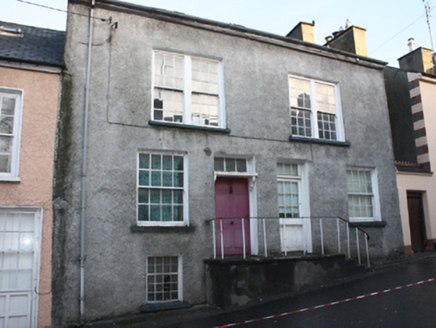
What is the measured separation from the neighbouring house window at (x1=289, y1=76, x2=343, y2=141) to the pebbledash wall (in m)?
6.94

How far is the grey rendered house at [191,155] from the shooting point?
9.27 meters

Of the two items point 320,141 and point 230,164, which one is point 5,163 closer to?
point 230,164

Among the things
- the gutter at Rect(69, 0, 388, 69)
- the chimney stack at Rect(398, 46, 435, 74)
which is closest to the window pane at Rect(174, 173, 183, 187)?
the gutter at Rect(69, 0, 388, 69)

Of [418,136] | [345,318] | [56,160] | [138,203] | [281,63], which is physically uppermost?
[281,63]

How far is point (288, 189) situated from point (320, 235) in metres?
1.63

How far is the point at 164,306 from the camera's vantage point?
9414mm

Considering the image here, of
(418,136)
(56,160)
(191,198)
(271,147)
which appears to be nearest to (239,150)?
(271,147)

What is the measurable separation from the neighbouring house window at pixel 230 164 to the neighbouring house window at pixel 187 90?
0.97 metres

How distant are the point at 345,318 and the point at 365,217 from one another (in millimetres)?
6119

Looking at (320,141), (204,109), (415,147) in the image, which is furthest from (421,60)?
(204,109)

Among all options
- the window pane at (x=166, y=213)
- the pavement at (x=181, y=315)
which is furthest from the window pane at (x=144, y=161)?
the pavement at (x=181, y=315)

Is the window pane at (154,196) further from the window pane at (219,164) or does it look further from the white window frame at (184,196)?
the window pane at (219,164)

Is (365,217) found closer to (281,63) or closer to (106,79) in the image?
(281,63)

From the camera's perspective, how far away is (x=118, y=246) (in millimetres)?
9367
